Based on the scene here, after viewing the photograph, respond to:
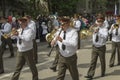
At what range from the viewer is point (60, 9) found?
35344 millimetres

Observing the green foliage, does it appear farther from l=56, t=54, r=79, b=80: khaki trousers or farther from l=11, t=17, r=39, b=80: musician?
l=56, t=54, r=79, b=80: khaki trousers

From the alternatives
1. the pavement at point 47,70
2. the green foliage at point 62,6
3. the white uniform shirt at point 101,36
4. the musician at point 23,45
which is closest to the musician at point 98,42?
the white uniform shirt at point 101,36

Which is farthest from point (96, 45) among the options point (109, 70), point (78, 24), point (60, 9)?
point (60, 9)

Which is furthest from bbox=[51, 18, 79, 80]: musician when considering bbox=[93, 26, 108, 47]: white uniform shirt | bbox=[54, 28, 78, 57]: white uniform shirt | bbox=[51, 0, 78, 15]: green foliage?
bbox=[51, 0, 78, 15]: green foliage

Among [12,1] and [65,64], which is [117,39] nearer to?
[65,64]

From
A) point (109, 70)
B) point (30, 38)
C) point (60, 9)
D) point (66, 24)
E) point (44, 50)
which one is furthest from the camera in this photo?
point (60, 9)

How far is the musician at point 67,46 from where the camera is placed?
338 inches

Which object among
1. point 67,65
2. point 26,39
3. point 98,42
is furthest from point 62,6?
point 67,65

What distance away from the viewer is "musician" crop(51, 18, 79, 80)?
28.2 ft

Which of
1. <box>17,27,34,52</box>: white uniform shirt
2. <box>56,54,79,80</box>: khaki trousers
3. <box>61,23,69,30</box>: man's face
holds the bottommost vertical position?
<box>56,54,79,80</box>: khaki trousers

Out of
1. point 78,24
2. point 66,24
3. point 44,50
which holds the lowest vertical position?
point 44,50

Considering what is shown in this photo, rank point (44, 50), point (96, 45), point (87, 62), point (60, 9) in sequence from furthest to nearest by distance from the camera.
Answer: point (60, 9) → point (44, 50) → point (87, 62) → point (96, 45)

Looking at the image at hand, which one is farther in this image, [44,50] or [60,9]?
[60,9]

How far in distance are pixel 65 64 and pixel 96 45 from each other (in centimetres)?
277
